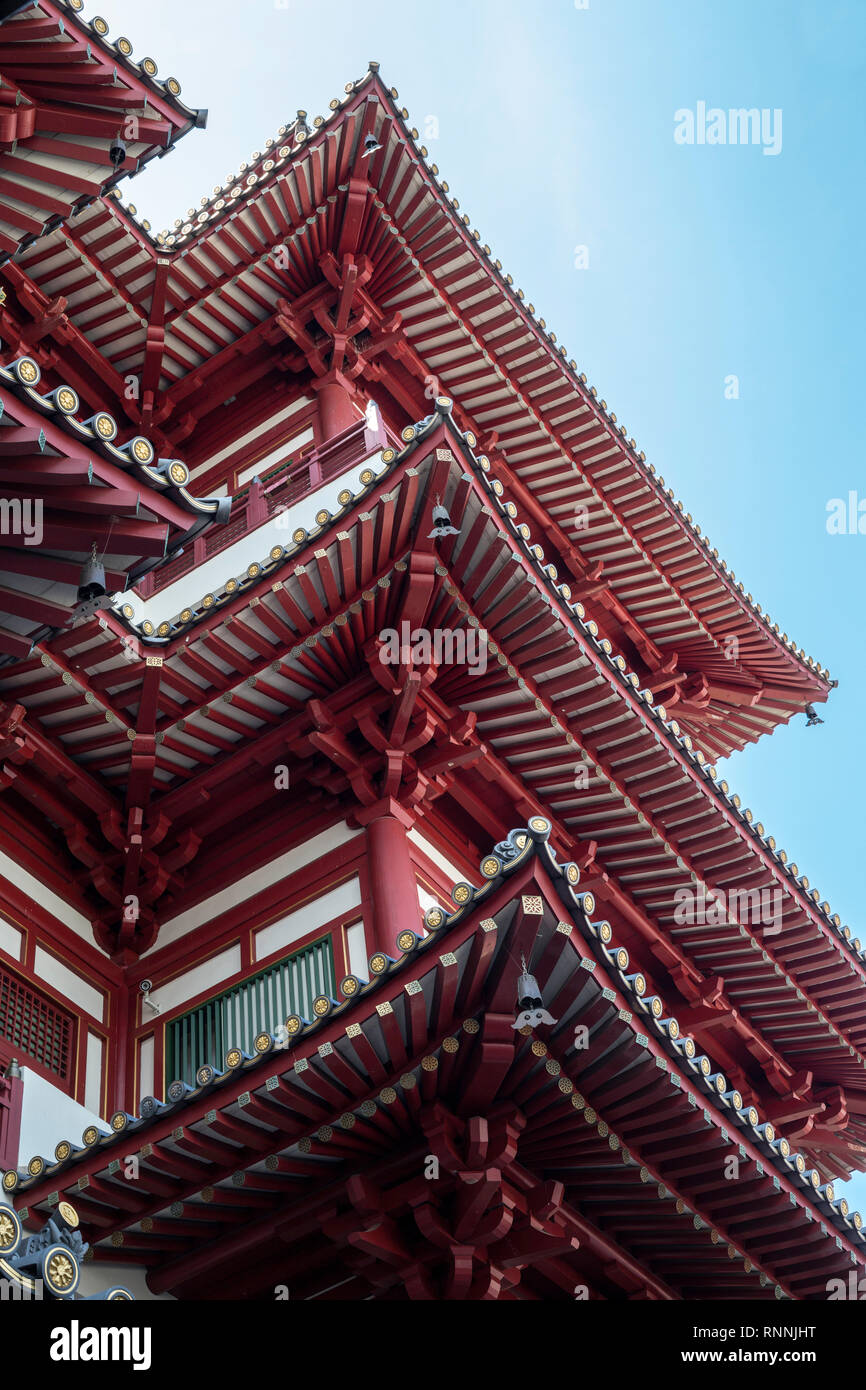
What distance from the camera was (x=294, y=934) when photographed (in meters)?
13.0

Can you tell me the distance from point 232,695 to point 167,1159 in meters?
4.72

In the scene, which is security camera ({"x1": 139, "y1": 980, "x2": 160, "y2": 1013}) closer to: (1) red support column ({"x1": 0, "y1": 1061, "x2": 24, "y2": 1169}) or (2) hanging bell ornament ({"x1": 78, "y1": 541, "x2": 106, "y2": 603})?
(1) red support column ({"x1": 0, "y1": 1061, "x2": 24, "y2": 1169})

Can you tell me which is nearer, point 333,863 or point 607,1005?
point 607,1005

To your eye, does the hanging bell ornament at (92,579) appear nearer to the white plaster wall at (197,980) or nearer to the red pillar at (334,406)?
the white plaster wall at (197,980)

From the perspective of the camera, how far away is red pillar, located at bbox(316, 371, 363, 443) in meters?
17.4

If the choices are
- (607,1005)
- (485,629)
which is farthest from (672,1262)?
(485,629)

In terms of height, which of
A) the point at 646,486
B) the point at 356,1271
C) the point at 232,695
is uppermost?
the point at 646,486

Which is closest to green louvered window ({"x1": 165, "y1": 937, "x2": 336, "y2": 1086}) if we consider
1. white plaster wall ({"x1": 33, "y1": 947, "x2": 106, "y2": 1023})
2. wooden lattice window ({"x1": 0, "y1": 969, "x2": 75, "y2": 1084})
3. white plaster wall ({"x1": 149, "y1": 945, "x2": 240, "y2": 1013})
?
white plaster wall ({"x1": 149, "y1": 945, "x2": 240, "y2": 1013})

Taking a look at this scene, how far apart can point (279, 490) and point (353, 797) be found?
13.5ft

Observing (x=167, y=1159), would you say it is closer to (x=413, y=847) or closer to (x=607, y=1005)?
(x=607, y=1005)

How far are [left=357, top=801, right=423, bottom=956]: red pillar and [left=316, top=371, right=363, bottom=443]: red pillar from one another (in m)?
5.46

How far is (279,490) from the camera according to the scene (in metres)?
16.2

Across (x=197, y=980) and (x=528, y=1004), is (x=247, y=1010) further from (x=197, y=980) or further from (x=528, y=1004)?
(x=528, y=1004)
